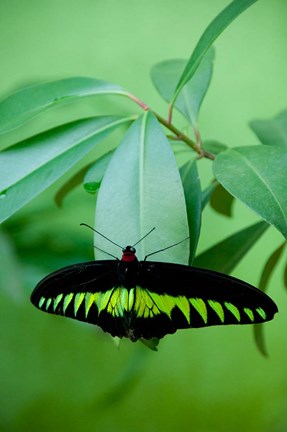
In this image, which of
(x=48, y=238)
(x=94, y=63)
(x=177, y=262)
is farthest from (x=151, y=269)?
(x=94, y=63)

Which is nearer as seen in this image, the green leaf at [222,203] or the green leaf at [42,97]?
the green leaf at [42,97]

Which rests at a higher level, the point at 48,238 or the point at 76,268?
the point at 48,238

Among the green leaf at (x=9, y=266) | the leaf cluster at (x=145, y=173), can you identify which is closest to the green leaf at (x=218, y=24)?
the leaf cluster at (x=145, y=173)

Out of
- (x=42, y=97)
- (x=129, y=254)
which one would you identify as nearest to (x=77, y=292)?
(x=129, y=254)

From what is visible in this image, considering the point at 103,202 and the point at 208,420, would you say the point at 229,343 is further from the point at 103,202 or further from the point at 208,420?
the point at 103,202

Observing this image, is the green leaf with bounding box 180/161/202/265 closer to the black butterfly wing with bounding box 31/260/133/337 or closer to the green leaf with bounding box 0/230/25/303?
the black butterfly wing with bounding box 31/260/133/337

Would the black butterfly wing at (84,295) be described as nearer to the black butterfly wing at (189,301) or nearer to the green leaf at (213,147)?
the black butterfly wing at (189,301)
